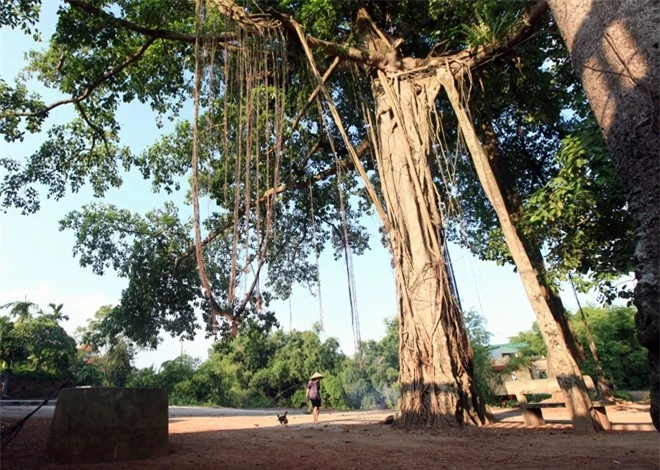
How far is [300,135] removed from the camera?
973 cm

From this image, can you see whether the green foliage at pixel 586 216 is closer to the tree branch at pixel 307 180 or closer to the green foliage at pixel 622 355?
the tree branch at pixel 307 180

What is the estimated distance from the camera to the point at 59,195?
10.5m

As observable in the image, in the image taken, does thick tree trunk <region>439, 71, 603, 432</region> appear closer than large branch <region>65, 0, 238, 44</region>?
Yes

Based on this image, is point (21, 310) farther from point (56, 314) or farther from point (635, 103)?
point (635, 103)

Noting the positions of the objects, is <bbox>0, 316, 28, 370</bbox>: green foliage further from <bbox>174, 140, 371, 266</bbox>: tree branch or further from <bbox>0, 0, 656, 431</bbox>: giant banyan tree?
<bbox>174, 140, 371, 266</bbox>: tree branch

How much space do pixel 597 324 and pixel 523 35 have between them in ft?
50.3

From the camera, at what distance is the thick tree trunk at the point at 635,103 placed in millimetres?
1742

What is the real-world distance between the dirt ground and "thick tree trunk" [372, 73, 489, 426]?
1.44 ft

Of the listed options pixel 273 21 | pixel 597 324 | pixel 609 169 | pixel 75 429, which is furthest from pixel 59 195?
pixel 597 324

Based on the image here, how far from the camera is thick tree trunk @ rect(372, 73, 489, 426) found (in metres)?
5.67

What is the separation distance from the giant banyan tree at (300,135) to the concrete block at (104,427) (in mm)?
1297

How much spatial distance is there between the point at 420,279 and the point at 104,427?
4410 millimetres

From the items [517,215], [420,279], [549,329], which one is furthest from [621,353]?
[420,279]

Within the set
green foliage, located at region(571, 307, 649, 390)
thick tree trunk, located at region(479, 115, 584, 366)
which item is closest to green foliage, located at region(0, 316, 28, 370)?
thick tree trunk, located at region(479, 115, 584, 366)
